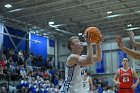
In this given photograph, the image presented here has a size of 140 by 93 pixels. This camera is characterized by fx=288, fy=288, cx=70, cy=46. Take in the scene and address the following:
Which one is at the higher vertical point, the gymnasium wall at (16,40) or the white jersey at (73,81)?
the gymnasium wall at (16,40)

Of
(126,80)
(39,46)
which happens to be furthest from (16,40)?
(126,80)

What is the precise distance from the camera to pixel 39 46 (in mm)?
29422

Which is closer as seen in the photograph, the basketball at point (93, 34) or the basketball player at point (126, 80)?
the basketball at point (93, 34)

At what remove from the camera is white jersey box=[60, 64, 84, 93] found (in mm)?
5027

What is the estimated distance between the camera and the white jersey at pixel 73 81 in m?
5.03

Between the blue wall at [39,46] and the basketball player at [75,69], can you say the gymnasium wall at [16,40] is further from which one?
the basketball player at [75,69]

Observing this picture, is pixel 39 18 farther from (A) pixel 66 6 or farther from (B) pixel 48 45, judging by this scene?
(B) pixel 48 45

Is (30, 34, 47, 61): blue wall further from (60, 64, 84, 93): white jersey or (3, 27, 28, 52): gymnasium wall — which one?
(60, 64, 84, 93): white jersey

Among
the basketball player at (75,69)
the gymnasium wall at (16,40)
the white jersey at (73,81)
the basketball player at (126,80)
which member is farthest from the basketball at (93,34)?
the gymnasium wall at (16,40)

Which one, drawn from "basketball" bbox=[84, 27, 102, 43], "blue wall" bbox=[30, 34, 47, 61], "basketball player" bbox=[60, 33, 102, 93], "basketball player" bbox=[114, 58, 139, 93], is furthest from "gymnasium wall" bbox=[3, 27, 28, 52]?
"basketball" bbox=[84, 27, 102, 43]

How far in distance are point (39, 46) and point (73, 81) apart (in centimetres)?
2456

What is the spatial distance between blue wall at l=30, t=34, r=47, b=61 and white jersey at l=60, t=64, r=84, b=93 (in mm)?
23341

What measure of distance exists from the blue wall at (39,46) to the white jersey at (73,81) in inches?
919

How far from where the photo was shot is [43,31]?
94.5ft
